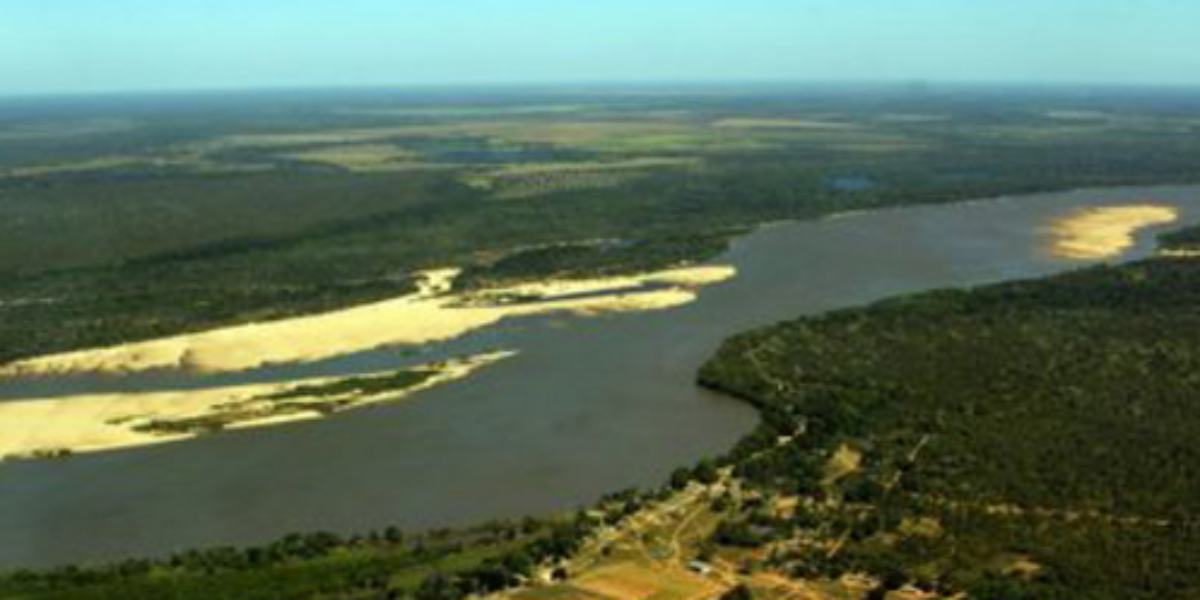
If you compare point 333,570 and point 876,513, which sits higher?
point 876,513

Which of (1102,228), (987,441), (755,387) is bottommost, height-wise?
(987,441)

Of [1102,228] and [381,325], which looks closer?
[381,325]

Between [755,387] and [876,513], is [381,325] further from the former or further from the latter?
[876,513]

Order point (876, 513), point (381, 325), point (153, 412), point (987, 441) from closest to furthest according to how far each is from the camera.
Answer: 1. point (876, 513)
2. point (987, 441)
3. point (153, 412)
4. point (381, 325)

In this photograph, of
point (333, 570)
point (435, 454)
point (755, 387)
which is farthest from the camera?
point (755, 387)

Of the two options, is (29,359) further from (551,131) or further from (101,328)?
(551,131)

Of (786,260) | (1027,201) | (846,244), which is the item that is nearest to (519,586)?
(786,260)

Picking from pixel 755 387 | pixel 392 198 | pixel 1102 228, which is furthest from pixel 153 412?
pixel 392 198
